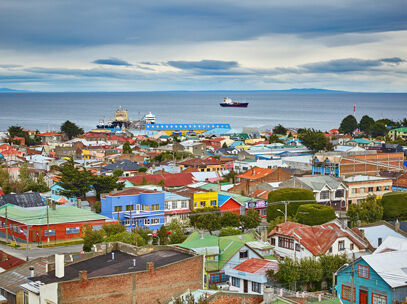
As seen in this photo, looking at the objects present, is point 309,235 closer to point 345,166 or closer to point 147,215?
point 147,215

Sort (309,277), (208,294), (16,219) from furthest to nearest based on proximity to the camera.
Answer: (16,219) < (309,277) < (208,294)

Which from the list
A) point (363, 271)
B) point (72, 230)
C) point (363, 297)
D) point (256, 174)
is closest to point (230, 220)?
point (72, 230)

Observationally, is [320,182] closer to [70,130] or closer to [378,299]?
[378,299]

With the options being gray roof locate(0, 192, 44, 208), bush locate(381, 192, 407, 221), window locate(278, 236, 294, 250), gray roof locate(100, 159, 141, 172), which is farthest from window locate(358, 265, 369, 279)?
gray roof locate(100, 159, 141, 172)

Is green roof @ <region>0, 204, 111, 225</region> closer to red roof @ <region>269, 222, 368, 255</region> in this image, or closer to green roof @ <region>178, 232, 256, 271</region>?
green roof @ <region>178, 232, 256, 271</region>

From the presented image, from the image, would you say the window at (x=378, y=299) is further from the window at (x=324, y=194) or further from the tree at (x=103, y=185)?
the tree at (x=103, y=185)

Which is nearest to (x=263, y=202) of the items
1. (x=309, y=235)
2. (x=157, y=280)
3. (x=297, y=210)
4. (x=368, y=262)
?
(x=297, y=210)
